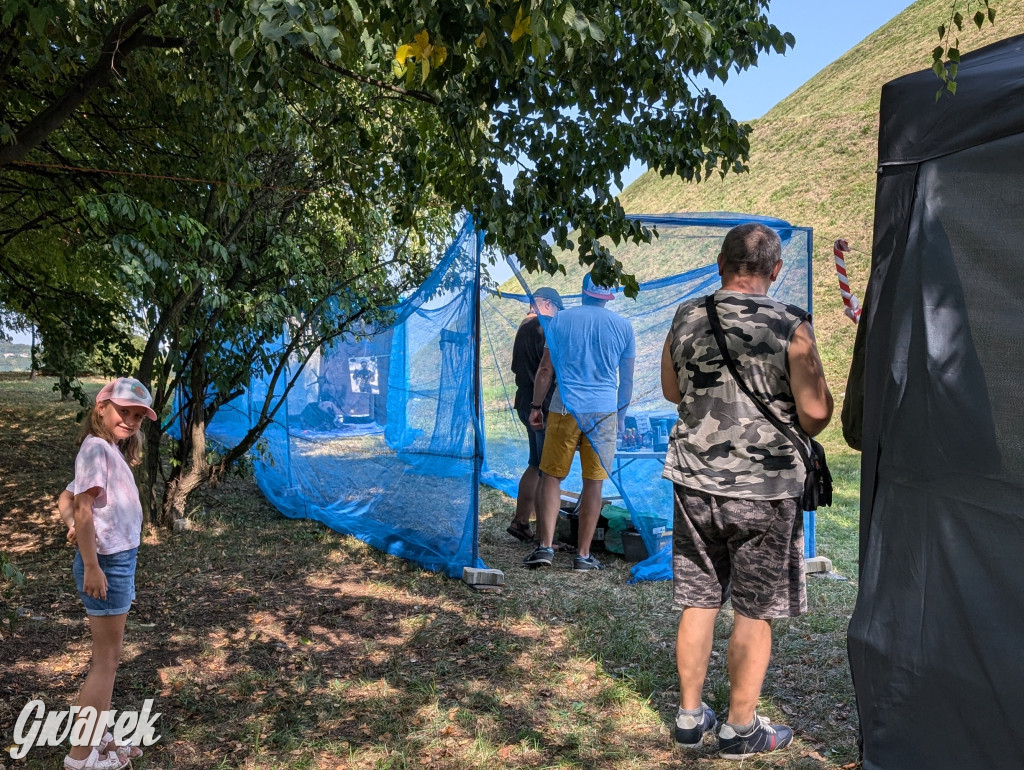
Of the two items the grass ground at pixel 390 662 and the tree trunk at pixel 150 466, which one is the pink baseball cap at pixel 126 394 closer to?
the grass ground at pixel 390 662

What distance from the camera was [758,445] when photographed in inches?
118

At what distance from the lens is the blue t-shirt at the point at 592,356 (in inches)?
214

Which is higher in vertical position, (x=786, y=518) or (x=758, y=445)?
(x=758, y=445)

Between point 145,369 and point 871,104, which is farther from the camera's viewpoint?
point 871,104

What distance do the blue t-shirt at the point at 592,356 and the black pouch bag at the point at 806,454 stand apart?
2.35 meters

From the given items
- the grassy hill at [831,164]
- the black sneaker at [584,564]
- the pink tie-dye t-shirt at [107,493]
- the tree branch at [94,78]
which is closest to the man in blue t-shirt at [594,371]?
the black sneaker at [584,564]

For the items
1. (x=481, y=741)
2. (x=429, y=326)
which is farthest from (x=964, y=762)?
(x=429, y=326)

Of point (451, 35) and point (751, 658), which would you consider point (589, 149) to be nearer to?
point (451, 35)

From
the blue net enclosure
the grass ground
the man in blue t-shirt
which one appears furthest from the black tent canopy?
the man in blue t-shirt

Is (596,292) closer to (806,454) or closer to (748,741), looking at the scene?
(806,454)

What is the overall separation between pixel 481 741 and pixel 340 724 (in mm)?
601

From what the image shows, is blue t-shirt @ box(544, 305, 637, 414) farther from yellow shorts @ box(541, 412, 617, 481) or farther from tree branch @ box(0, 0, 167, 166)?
tree branch @ box(0, 0, 167, 166)

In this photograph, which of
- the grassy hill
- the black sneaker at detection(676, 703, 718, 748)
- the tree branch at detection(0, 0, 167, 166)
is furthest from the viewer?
the grassy hill

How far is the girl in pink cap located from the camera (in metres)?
2.92
